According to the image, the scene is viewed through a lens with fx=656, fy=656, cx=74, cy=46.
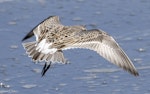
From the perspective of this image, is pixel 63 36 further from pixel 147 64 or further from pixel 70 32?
pixel 147 64

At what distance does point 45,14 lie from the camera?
891cm

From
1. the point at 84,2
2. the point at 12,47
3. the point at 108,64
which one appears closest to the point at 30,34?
the point at 12,47

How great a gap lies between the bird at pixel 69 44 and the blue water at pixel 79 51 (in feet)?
1.03

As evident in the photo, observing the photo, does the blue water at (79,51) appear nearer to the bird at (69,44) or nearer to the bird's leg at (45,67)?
the bird's leg at (45,67)

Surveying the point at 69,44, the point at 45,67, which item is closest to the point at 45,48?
the point at 69,44

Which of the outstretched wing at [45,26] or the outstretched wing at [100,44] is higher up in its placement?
the outstretched wing at [45,26]

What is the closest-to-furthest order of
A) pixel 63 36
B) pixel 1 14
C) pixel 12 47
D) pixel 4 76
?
→ pixel 63 36, pixel 4 76, pixel 12 47, pixel 1 14

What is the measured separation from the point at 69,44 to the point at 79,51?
1.23m

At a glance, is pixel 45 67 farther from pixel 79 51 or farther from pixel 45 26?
pixel 79 51

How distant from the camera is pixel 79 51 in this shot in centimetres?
816

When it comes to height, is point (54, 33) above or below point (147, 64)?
above

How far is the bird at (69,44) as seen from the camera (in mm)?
6719

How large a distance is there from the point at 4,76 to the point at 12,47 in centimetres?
67

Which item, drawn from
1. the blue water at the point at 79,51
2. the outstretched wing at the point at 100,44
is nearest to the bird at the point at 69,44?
the outstretched wing at the point at 100,44
